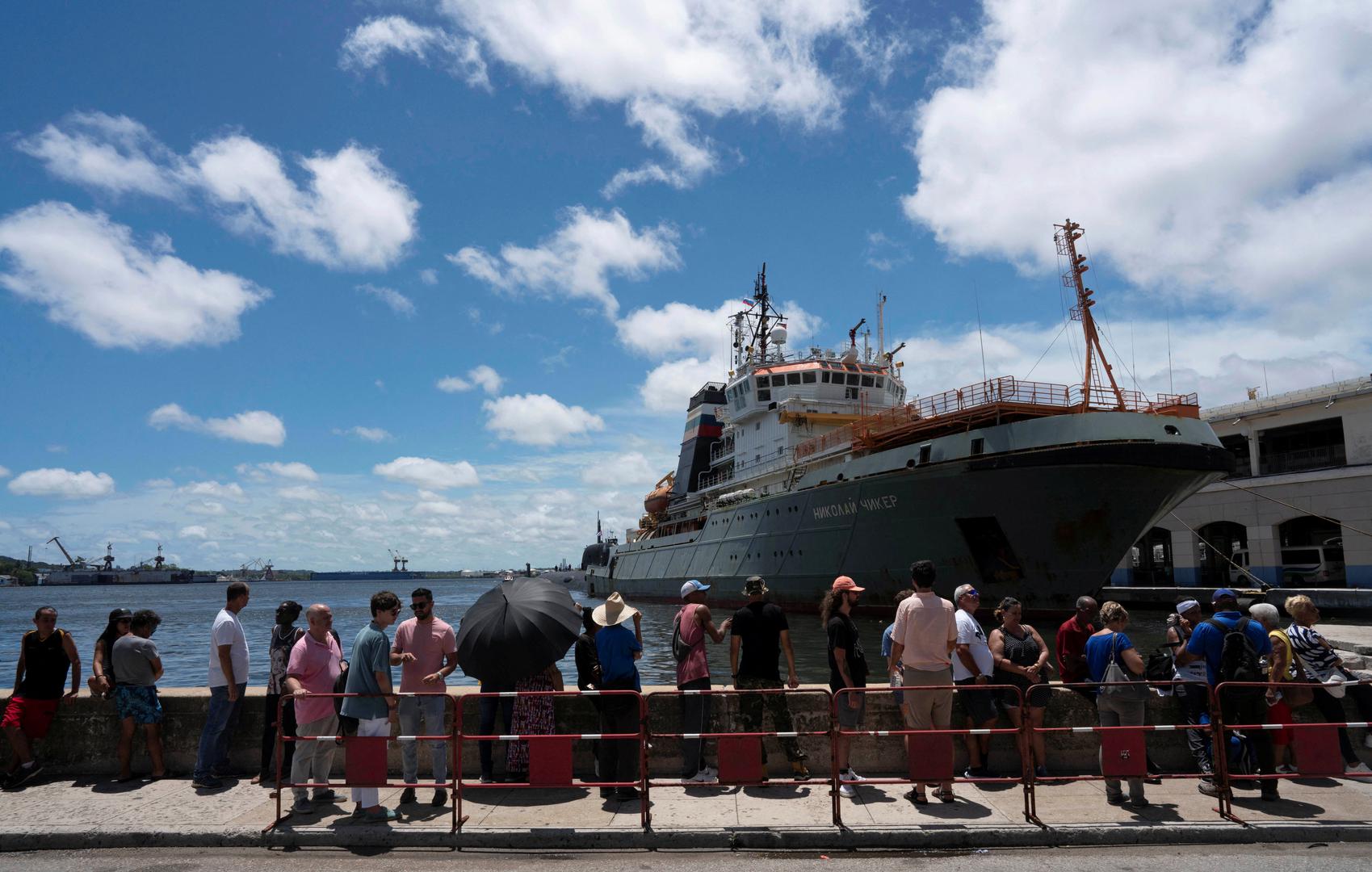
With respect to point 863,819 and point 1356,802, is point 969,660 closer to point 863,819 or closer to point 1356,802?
point 863,819

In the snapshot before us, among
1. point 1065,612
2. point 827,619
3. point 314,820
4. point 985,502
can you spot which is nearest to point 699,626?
point 827,619

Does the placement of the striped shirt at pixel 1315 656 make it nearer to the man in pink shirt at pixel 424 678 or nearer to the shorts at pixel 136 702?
the man in pink shirt at pixel 424 678

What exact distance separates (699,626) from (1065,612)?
639 inches

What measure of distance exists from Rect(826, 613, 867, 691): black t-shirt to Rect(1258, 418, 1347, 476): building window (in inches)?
1288

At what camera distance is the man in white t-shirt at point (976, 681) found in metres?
5.84

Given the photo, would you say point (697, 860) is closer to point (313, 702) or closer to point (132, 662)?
point (313, 702)

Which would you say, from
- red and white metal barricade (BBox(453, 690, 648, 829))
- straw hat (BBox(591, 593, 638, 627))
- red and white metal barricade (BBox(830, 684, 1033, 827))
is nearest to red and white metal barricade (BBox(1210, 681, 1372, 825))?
red and white metal barricade (BBox(830, 684, 1033, 827))

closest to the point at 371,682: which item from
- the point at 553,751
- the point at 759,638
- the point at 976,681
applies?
the point at 553,751

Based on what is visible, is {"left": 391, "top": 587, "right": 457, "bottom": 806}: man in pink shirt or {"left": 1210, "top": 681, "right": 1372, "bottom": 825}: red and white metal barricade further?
{"left": 391, "top": 587, "right": 457, "bottom": 806}: man in pink shirt

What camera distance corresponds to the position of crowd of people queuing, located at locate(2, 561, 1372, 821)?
5.54 meters

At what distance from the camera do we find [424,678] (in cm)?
584

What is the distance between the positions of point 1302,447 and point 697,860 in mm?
37554

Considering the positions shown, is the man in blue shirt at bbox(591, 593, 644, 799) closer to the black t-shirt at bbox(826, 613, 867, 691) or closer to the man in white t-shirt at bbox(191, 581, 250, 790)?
the black t-shirt at bbox(826, 613, 867, 691)

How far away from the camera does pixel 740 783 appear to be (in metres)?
5.44
